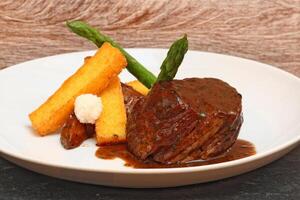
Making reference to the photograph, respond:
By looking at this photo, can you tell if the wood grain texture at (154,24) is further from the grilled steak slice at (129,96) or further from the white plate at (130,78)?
the grilled steak slice at (129,96)

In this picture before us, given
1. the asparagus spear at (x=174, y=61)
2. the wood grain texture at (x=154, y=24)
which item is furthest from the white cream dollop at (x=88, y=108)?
the wood grain texture at (x=154, y=24)

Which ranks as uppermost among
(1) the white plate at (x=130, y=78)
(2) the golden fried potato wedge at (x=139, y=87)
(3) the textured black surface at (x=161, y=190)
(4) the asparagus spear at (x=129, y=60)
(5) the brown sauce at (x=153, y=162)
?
(4) the asparagus spear at (x=129, y=60)

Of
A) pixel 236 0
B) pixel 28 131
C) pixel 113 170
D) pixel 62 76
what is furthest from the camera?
pixel 236 0

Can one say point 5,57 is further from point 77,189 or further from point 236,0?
point 77,189

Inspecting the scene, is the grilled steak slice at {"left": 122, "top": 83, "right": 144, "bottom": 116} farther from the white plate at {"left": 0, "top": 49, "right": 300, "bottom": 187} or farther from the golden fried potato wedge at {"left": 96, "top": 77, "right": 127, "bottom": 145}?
the white plate at {"left": 0, "top": 49, "right": 300, "bottom": 187}

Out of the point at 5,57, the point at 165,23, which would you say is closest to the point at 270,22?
the point at 165,23

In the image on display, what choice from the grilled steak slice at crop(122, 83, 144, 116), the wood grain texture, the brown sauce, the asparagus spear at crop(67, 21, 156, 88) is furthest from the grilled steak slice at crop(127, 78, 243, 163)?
the wood grain texture
